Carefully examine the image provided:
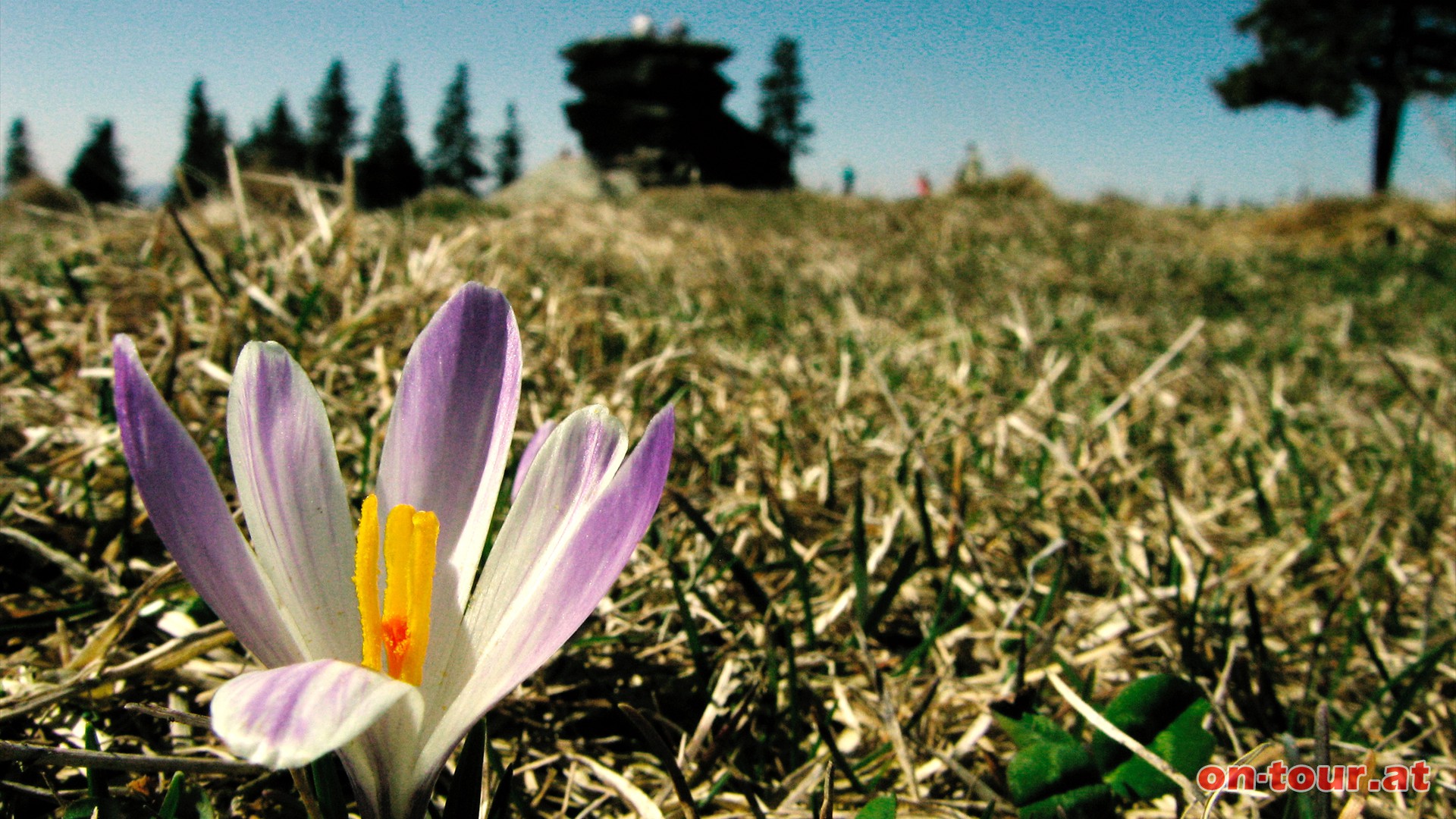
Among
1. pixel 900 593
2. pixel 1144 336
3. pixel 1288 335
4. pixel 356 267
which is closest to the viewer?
pixel 900 593

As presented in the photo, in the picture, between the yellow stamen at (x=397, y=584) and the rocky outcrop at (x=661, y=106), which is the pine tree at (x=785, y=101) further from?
the yellow stamen at (x=397, y=584)

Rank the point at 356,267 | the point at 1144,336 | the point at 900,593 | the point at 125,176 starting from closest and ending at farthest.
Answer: the point at 900,593, the point at 356,267, the point at 1144,336, the point at 125,176

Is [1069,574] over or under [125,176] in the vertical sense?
under

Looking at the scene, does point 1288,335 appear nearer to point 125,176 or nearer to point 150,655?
point 150,655

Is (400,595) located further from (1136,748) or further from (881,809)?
(1136,748)

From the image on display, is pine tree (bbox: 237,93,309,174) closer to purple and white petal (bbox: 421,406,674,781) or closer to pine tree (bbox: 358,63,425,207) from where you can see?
pine tree (bbox: 358,63,425,207)

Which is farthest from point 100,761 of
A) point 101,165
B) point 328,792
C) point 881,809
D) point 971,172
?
point 101,165

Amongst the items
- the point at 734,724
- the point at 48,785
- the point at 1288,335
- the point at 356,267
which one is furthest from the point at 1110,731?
the point at 1288,335
